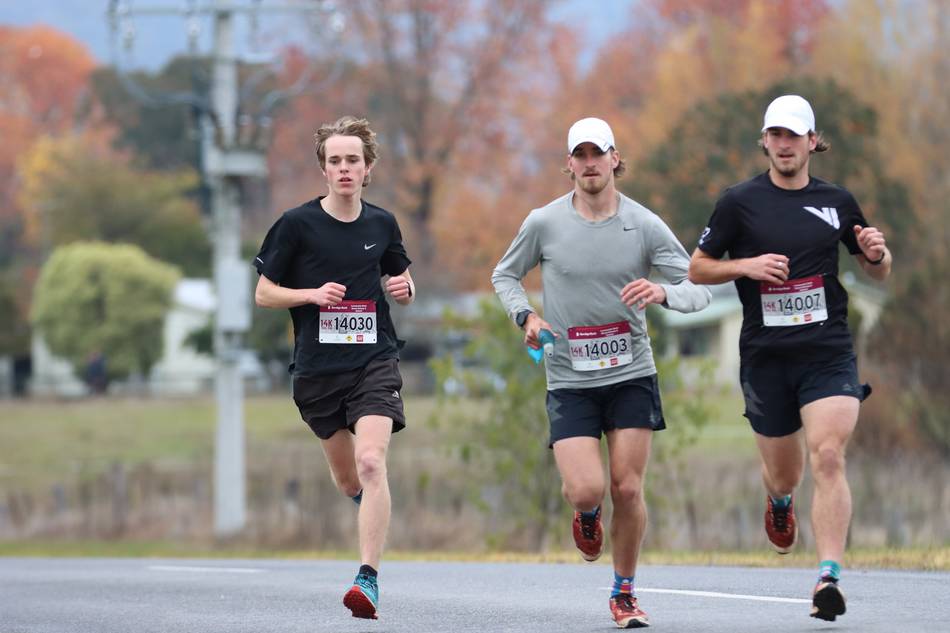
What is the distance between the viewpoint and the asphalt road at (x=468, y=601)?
9.09 meters

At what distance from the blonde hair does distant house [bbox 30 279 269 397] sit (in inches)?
2397

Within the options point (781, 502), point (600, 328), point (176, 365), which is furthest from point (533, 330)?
point (176, 365)

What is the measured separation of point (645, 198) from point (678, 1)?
41.3 m

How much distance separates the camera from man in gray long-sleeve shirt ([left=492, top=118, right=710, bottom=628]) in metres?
9.11

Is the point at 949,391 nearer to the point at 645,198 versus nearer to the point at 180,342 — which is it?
the point at 645,198

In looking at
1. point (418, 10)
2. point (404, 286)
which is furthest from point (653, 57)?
point (404, 286)

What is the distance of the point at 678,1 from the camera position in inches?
3219

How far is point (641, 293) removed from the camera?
8.91 meters

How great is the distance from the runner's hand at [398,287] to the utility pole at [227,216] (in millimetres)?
18831

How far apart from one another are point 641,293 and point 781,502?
2.07 meters

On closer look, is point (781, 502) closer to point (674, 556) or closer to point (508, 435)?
point (674, 556)

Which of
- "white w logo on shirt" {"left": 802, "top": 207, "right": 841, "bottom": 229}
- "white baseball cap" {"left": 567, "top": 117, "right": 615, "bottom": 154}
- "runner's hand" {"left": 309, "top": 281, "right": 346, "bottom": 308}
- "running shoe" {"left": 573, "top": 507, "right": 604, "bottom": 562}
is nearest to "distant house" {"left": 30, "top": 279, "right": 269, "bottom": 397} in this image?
"runner's hand" {"left": 309, "top": 281, "right": 346, "bottom": 308}

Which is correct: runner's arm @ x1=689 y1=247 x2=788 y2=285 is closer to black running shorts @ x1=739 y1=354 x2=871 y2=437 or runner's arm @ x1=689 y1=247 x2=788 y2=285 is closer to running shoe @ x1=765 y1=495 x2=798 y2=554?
black running shorts @ x1=739 y1=354 x2=871 y2=437

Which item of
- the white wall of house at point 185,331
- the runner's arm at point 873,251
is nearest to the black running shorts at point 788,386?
the runner's arm at point 873,251
